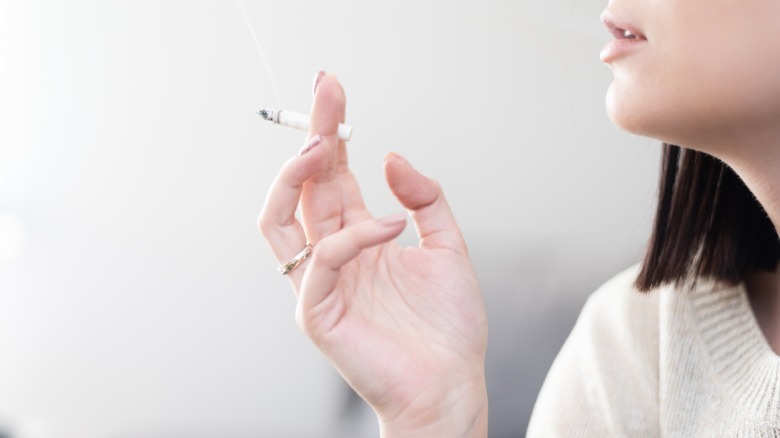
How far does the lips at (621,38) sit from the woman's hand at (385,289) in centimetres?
26

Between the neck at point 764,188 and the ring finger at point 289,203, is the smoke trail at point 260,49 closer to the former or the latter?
the ring finger at point 289,203

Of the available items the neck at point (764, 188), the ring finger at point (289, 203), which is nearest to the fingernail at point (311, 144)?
the ring finger at point (289, 203)

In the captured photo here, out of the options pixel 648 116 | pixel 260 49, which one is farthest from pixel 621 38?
pixel 260 49

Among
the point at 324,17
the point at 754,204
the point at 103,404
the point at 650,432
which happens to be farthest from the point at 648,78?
the point at 103,404

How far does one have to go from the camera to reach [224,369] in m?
1.47

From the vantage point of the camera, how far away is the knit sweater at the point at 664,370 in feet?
3.16

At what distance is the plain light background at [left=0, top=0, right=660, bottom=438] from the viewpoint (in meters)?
1.31

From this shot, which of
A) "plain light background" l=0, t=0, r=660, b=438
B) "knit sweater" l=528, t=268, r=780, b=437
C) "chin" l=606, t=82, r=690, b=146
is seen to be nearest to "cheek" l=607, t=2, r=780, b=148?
"chin" l=606, t=82, r=690, b=146

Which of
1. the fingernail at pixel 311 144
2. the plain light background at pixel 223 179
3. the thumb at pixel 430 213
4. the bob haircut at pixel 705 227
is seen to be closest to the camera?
the fingernail at pixel 311 144

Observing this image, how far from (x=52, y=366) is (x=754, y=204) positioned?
1.23 metres

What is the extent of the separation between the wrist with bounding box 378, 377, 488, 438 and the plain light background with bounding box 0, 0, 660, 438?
2.12 feet

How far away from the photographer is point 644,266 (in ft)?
3.40

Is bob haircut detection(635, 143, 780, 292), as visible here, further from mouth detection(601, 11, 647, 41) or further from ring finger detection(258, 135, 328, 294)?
ring finger detection(258, 135, 328, 294)

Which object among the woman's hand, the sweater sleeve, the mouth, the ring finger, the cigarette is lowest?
the sweater sleeve
